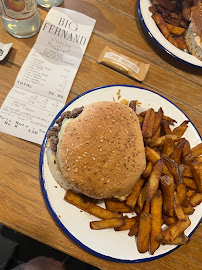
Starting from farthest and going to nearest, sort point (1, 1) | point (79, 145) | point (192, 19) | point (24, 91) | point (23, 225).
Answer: point (192, 19)
point (24, 91)
point (1, 1)
point (23, 225)
point (79, 145)

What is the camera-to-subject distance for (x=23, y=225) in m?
1.23

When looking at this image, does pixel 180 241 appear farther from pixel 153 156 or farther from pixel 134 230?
pixel 153 156

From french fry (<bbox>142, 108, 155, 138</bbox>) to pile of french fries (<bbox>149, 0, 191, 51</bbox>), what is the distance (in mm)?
616

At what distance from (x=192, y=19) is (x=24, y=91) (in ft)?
3.63

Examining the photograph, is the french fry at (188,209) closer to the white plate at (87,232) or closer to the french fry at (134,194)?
the white plate at (87,232)

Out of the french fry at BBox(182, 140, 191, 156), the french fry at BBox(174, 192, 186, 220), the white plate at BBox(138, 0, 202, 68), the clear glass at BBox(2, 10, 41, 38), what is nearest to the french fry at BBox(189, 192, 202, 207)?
the french fry at BBox(174, 192, 186, 220)

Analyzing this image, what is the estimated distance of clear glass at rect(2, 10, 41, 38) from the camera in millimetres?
Answer: 1569

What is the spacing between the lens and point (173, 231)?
112 cm

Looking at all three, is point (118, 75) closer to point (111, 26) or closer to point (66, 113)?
point (111, 26)

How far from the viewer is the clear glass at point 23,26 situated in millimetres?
1569

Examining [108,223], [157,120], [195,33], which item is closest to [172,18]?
[195,33]

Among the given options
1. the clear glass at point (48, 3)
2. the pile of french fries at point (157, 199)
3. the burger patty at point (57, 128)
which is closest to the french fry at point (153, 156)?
the pile of french fries at point (157, 199)

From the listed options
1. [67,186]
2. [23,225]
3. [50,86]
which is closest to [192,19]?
[50,86]

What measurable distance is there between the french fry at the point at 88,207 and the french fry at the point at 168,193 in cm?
22
